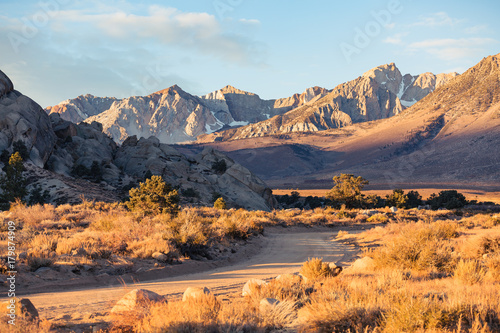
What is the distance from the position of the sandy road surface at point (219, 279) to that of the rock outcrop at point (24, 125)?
3966cm

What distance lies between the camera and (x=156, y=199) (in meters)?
24.4

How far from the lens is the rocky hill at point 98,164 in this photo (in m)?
41.5

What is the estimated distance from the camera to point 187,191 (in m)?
48.4

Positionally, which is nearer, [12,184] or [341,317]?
[341,317]

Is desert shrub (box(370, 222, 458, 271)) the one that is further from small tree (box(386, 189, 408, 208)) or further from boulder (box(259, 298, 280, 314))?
small tree (box(386, 189, 408, 208))

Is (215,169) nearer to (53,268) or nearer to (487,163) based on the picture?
(53,268)

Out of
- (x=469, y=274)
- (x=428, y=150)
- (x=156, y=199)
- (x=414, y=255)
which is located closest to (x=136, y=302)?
(x=469, y=274)

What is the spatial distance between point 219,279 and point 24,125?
4737 cm

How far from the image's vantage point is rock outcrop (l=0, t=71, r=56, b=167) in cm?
4472

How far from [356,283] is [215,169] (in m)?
59.2

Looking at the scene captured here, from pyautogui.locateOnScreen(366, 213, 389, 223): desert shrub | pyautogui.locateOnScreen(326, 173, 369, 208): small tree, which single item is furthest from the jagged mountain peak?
pyautogui.locateOnScreen(366, 213, 389, 223): desert shrub

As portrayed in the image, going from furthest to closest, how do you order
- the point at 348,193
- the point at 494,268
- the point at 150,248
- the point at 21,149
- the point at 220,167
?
the point at 220,167 < the point at 21,149 < the point at 348,193 < the point at 150,248 < the point at 494,268

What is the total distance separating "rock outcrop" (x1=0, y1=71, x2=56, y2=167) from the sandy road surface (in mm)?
39663

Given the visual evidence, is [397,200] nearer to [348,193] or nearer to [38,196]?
[348,193]
